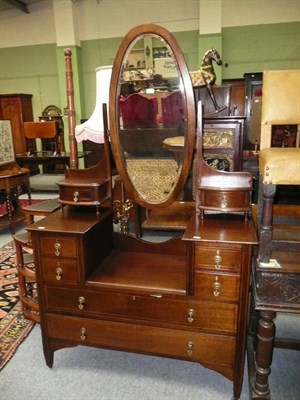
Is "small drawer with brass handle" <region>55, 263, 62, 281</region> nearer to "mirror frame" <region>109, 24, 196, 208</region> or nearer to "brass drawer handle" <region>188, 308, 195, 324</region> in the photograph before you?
"mirror frame" <region>109, 24, 196, 208</region>

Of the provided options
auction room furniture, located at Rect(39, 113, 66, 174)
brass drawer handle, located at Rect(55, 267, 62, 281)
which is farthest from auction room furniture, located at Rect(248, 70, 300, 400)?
auction room furniture, located at Rect(39, 113, 66, 174)

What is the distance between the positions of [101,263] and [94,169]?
0.55 m

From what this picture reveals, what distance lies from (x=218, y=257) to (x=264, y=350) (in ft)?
1.53

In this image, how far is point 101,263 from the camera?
6.11 ft

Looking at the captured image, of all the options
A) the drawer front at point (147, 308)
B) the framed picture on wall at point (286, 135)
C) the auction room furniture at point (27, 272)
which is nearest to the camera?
the drawer front at point (147, 308)

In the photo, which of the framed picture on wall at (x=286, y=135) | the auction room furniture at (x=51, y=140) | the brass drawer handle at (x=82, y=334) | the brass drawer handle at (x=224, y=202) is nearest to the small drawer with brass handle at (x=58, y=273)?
the brass drawer handle at (x=82, y=334)

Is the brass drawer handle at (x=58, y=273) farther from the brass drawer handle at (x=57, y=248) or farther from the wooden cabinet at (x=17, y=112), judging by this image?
the wooden cabinet at (x=17, y=112)

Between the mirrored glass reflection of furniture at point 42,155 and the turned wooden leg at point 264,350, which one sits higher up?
the mirrored glass reflection of furniture at point 42,155

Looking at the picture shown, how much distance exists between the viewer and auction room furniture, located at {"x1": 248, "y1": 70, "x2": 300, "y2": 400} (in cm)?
128

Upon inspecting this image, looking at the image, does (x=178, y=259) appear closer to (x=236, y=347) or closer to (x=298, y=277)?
(x=236, y=347)

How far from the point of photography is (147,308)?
5.34 ft

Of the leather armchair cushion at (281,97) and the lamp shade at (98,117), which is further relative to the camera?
the lamp shade at (98,117)

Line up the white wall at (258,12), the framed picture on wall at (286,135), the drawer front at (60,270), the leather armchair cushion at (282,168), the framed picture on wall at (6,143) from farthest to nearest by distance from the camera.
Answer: the white wall at (258,12)
the framed picture on wall at (286,135)
the framed picture on wall at (6,143)
the drawer front at (60,270)
the leather armchair cushion at (282,168)

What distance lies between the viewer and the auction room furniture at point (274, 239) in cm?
128
